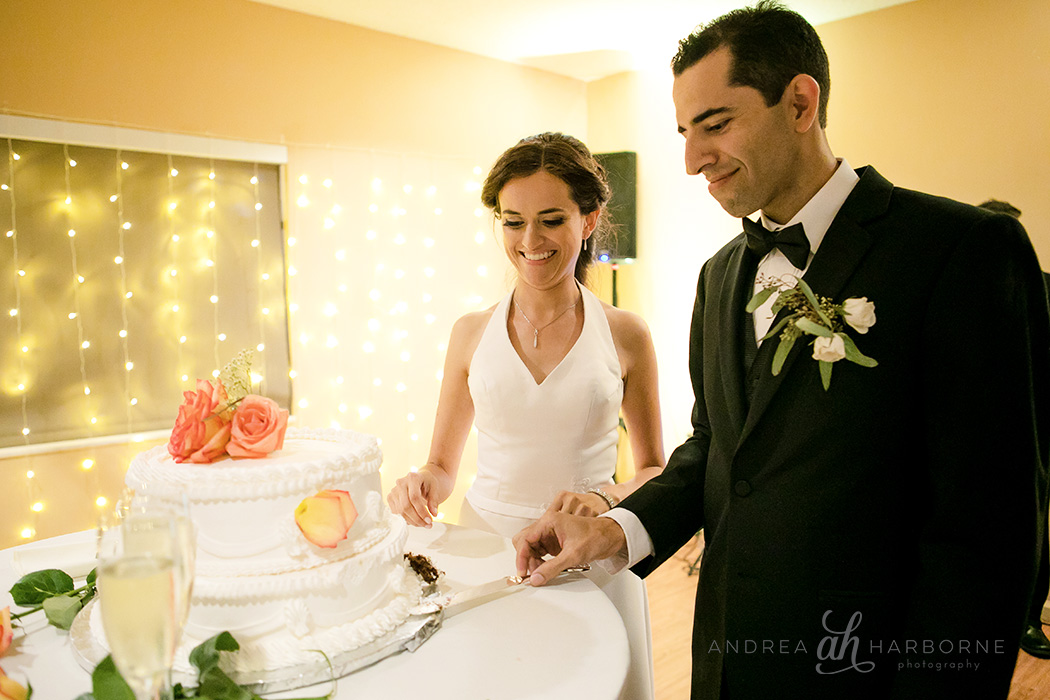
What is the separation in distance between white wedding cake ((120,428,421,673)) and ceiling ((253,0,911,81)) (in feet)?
14.1

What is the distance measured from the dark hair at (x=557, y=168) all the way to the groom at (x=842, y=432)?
81 centimetres

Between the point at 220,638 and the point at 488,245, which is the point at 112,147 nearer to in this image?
the point at 488,245

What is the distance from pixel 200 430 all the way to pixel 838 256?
1.17 m

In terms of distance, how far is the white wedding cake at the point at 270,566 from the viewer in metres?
1.04

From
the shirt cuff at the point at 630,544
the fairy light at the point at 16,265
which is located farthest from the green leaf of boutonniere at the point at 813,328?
the fairy light at the point at 16,265

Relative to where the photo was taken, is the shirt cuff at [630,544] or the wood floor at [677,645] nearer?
the shirt cuff at [630,544]

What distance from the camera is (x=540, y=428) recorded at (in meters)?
2.25

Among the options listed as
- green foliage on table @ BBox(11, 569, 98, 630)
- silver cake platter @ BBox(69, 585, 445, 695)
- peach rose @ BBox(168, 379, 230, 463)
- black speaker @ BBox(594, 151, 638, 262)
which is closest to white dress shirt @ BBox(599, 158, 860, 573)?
silver cake platter @ BBox(69, 585, 445, 695)

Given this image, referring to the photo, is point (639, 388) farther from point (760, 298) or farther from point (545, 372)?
point (760, 298)

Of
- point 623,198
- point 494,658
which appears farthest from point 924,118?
point 494,658

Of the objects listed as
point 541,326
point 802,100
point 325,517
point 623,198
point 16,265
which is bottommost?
point 325,517

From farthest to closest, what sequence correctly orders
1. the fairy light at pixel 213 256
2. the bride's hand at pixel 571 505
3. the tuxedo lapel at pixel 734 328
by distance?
the fairy light at pixel 213 256 < the bride's hand at pixel 571 505 < the tuxedo lapel at pixel 734 328

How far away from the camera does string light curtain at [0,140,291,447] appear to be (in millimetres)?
3801

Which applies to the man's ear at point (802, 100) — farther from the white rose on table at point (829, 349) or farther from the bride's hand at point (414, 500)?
the bride's hand at point (414, 500)
